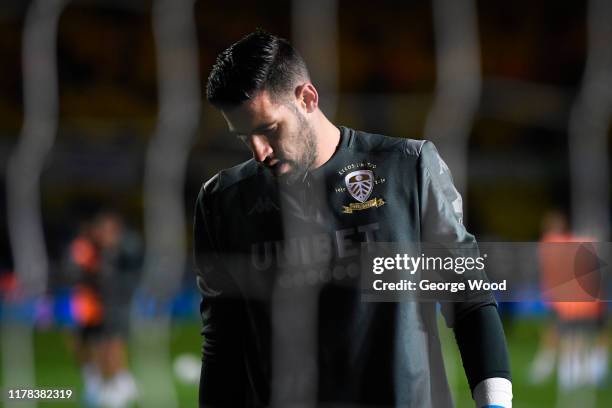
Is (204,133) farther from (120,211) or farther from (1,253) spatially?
(1,253)

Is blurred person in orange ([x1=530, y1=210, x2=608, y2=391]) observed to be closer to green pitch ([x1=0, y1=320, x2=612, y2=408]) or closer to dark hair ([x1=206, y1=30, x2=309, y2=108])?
green pitch ([x1=0, y1=320, x2=612, y2=408])

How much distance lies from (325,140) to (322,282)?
12.1 inches

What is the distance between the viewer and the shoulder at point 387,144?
1821 mm

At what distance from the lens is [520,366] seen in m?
6.92

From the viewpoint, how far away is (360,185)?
6.10ft

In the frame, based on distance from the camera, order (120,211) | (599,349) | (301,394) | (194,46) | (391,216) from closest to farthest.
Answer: (391,216)
(301,394)
(599,349)
(194,46)
(120,211)

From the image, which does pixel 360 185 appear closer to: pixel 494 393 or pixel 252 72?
pixel 252 72

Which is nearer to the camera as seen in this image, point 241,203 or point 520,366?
point 241,203

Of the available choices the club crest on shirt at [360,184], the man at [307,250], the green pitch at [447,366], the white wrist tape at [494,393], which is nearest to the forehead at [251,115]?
the man at [307,250]

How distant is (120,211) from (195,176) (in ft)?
2.96

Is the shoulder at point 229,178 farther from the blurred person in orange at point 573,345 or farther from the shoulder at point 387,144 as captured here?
the blurred person in orange at point 573,345

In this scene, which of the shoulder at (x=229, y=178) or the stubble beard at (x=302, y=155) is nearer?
the stubble beard at (x=302, y=155)

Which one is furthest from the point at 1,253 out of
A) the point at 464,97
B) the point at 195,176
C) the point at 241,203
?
the point at 241,203

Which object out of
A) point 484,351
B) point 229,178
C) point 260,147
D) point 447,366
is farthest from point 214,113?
point 484,351
